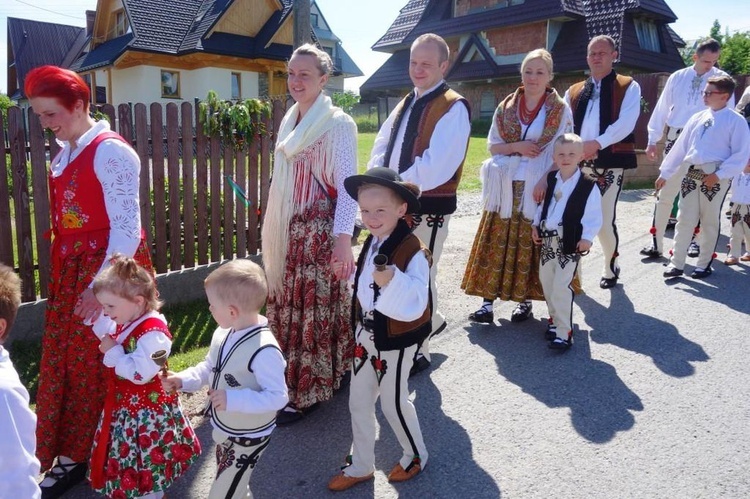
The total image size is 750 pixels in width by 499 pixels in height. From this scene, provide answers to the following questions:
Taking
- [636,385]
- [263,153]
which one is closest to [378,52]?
[263,153]

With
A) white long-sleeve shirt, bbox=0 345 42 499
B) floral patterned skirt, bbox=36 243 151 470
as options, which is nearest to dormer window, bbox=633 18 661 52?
floral patterned skirt, bbox=36 243 151 470

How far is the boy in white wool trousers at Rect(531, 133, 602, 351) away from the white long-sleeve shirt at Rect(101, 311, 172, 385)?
2.95 metres

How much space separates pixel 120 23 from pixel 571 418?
2747 cm

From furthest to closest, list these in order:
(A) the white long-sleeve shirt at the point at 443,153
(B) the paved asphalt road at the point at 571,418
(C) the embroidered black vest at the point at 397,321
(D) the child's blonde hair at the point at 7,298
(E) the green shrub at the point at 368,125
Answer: (E) the green shrub at the point at 368,125, (A) the white long-sleeve shirt at the point at 443,153, (B) the paved asphalt road at the point at 571,418, (C) the embroidered black vest at the point at 397,321, (D) the child's blonde hair at the point at 7,298

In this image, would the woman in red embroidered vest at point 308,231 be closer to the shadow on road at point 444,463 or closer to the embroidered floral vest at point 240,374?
the shadow on road at point 444,463

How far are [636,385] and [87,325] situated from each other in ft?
10.7

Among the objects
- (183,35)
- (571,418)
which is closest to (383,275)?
(571,418)

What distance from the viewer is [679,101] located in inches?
286

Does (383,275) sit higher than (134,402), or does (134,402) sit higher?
(383,275)

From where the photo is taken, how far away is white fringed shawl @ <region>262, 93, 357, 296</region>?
10.9 feet

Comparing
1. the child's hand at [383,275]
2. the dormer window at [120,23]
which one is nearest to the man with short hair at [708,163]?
the child's hand at [383,275]

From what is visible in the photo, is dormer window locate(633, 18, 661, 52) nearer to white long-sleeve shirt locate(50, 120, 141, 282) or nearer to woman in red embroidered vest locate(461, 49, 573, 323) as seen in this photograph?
woman in red embroidered vest locate(461, 49, 573, 323)

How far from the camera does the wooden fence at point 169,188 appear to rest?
452cm

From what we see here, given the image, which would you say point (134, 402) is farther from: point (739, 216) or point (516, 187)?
point (739, 216)
